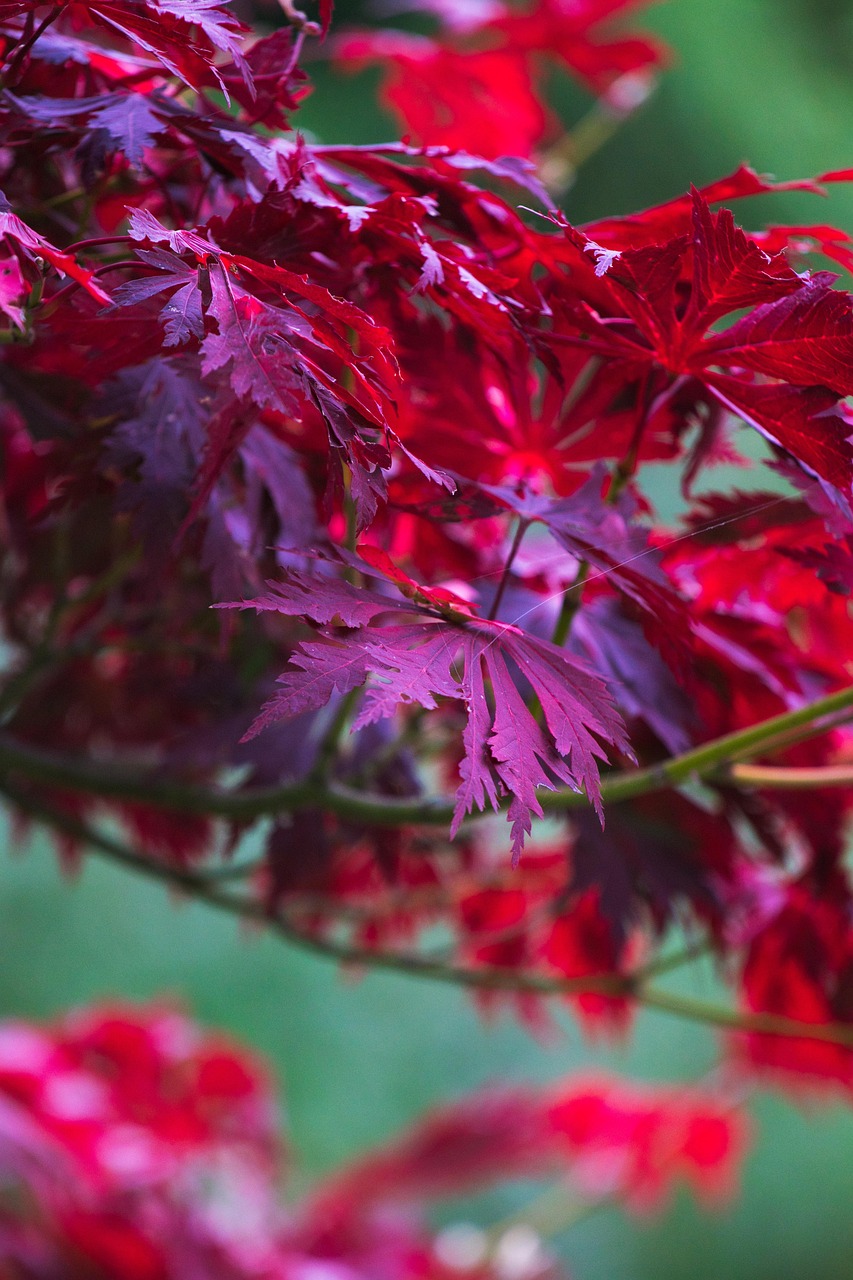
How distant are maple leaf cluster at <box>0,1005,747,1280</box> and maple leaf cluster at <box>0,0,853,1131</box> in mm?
294

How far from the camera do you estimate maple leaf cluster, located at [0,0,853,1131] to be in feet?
0.91

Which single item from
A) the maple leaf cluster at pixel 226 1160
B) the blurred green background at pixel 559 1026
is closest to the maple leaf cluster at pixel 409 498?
the maple leaf cluster at pixel 226 1160

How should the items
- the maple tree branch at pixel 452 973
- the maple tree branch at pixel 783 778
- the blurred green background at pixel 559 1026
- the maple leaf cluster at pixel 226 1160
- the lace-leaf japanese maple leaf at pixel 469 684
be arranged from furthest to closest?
the blurred green background at pixel 559 1026, the maple leaf cluster at pixel 226 1160, the maple tree branch at pixel 452 973, the maple tree branch at pixel 783 778, the lace-leaf japanese maple leaf at pixel 469 684

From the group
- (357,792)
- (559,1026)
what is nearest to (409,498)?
(357,792)

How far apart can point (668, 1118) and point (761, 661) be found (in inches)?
31.4

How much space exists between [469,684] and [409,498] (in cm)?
13

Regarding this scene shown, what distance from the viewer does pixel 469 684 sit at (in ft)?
0.89

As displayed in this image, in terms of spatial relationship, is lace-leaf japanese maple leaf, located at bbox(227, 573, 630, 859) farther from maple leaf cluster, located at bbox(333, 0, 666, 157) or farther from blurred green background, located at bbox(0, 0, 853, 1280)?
blurred green background, located at bbox(0, 0, 853, 1280)

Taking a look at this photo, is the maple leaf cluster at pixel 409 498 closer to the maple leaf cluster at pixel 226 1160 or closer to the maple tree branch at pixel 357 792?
the maple tree branch at pixel 357 792

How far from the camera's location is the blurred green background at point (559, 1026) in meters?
1.78

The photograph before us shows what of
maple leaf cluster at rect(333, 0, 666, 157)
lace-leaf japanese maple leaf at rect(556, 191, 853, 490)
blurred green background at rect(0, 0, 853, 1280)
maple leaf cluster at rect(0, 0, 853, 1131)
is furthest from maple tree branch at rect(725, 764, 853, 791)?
blurred green background at rect(0, 0, 853, 1280)

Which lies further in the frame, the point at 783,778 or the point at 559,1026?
the point at 559,1026

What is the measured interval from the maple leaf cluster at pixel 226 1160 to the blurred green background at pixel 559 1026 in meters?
0.67

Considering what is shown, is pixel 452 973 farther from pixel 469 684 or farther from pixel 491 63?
pixel 491 63
